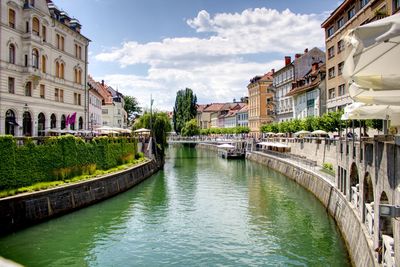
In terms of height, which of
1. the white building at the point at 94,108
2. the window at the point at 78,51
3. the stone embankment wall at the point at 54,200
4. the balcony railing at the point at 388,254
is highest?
the window at the point at 78,51

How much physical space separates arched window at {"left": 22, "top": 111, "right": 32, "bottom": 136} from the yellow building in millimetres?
59520

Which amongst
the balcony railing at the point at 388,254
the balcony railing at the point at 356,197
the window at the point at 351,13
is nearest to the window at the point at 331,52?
the window at the point at 351,13

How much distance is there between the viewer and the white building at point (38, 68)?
3566 cm

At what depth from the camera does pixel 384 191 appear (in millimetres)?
11203

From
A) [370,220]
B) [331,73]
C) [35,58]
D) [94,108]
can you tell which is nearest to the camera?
[370,220]

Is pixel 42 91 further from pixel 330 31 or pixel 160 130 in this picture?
pixel 330 31

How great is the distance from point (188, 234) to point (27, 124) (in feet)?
83.6

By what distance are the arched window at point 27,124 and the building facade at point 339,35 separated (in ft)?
99.2

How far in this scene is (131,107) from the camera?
119812 millimetres

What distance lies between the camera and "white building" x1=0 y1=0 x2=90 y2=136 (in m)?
35.7

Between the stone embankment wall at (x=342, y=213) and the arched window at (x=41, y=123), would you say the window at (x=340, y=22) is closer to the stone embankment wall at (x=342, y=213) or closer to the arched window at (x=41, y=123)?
the stone embankment wall at (x=342, y=213)

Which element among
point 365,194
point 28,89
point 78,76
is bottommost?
point 365,194

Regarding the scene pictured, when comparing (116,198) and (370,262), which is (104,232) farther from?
(370,262)

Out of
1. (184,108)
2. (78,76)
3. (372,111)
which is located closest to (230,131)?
(184,108)
